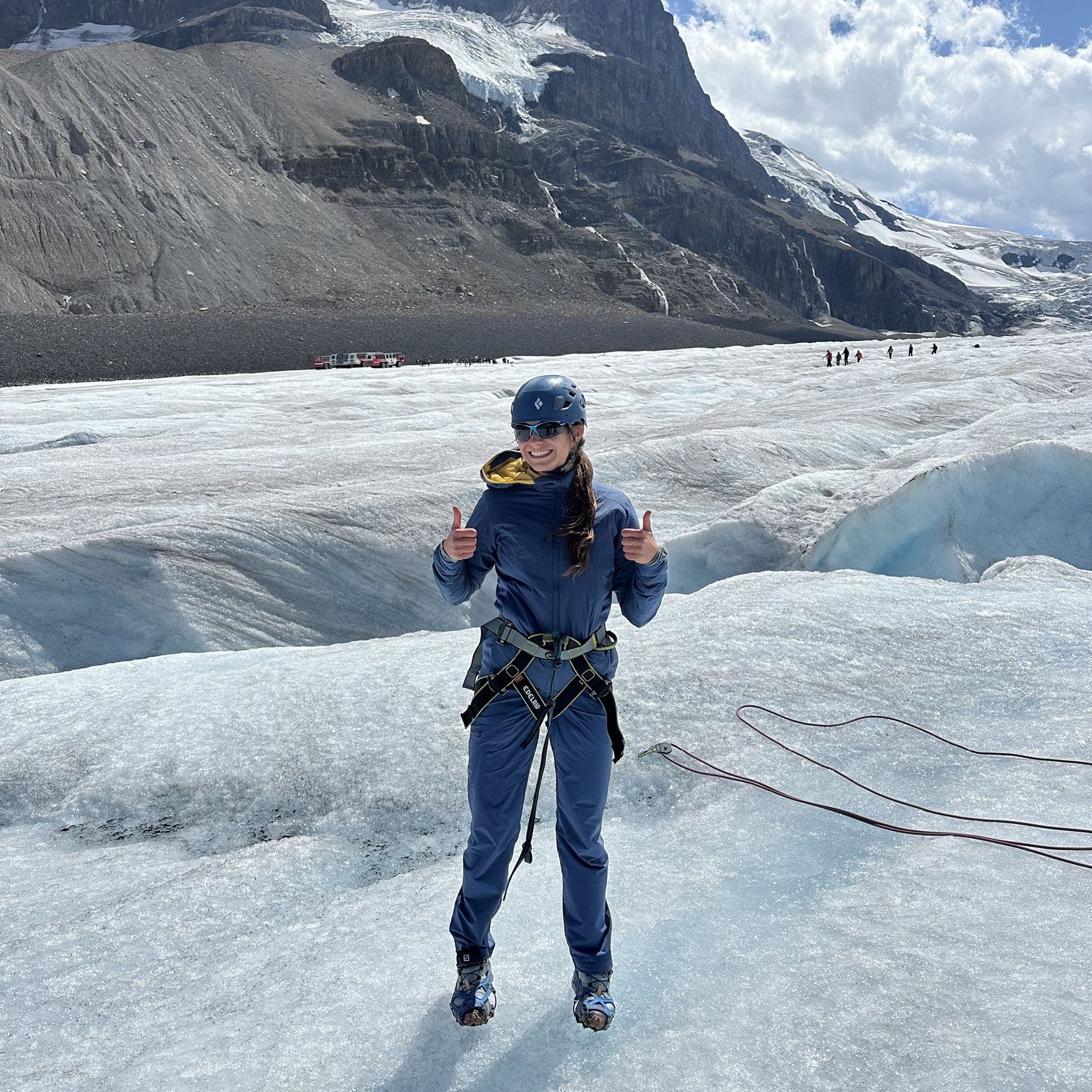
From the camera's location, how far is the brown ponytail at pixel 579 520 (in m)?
2.67

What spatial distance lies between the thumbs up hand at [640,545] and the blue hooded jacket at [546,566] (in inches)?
2.0

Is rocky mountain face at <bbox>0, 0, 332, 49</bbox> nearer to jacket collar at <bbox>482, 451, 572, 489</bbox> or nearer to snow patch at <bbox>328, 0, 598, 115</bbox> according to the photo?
snow patch at <bbox>328, 0, 598, 115</bbox>

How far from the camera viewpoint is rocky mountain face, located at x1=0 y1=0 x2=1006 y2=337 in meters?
67.5

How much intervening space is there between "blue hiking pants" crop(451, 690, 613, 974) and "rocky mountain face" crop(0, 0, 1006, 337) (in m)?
68.2

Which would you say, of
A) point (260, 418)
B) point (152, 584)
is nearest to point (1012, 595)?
point (152, 584)

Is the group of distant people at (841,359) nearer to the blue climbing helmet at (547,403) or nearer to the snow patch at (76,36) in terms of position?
the blue climbing helmet at (547,403)

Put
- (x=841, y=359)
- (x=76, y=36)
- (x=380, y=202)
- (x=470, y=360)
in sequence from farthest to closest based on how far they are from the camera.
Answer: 1. (x=76, y=36)
2. (x=380, y=202)
3. (x=470, y=360)
4. (x=841, y=359)

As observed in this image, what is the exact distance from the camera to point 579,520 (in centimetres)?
268

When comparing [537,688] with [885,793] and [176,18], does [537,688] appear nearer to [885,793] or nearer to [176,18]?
[885,793]

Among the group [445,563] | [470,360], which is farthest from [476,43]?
[445,563]

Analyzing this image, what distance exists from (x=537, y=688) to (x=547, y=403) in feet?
3.16

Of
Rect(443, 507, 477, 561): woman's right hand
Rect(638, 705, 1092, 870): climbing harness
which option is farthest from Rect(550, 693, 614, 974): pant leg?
Rect(638, 705, 1092, 870): climbing harness

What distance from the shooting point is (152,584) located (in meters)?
7.79

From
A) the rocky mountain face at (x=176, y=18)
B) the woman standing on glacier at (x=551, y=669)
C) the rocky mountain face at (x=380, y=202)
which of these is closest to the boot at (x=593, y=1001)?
the woman standing on glacier at (x=551, y=669)
